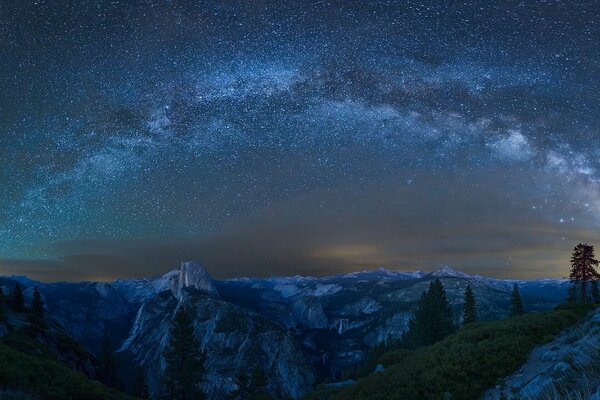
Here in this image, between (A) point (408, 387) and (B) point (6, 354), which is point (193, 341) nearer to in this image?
(B) point (6, 354)

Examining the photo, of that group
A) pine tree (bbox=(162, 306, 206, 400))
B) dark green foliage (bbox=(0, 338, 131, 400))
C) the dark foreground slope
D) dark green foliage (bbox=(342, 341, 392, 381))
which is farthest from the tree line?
dark green foliage (bbox=(0, 338, 131, 400))

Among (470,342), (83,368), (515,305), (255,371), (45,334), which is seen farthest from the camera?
(515,305)

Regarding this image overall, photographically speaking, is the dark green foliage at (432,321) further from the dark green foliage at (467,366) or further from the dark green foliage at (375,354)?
the dark green foliage at (467,366)

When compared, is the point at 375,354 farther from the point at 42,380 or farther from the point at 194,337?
the point at 42,380

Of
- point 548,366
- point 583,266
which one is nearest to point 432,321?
point 583,266

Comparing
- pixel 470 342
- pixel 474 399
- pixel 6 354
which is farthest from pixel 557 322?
pixel 6 354

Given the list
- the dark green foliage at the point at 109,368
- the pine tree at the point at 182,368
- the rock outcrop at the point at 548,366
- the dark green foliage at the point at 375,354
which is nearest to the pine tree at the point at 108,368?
the dark green foliage at the point at 109,368
